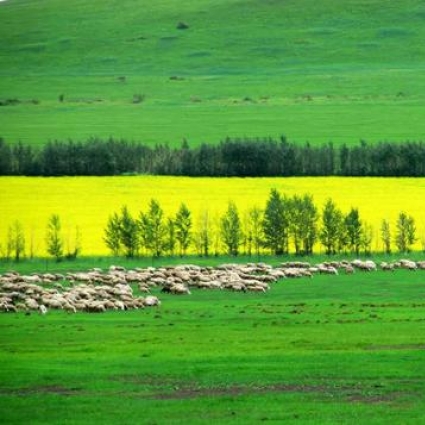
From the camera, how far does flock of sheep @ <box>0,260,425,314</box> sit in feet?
144

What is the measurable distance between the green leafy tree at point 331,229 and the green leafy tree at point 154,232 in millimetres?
8451

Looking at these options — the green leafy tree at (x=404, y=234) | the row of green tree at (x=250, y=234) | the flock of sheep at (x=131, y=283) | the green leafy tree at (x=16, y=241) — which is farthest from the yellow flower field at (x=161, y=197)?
the flock of sheep at (x=131, y=283)

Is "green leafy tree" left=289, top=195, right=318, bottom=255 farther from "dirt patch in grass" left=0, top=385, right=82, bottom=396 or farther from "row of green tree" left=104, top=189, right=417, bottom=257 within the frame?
"dirt patch in grass" left=0, top=385, right=82, bottom=396

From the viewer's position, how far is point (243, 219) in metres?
82.6

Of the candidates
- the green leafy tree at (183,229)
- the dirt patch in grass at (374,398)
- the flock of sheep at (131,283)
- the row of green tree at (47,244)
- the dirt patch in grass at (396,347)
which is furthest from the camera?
the green leafy tree at (183,229)

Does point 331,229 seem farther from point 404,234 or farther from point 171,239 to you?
point 171,239

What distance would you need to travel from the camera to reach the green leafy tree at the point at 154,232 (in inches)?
2923

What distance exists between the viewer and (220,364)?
3025 centimetres

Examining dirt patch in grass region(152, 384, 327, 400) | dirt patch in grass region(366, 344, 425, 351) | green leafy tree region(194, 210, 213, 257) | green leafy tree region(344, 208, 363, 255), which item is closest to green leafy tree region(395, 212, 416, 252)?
green leafy tree region(344, 208, 363, 255)

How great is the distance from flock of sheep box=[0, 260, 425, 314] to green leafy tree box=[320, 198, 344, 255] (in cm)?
982

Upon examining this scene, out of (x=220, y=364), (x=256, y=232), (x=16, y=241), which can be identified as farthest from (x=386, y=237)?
(x=220, y=364)

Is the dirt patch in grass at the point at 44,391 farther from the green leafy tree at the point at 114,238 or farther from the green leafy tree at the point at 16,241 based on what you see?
the green leafy tree at the point at 114,238

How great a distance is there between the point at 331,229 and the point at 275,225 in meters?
2.98

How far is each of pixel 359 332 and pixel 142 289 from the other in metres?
15.3
